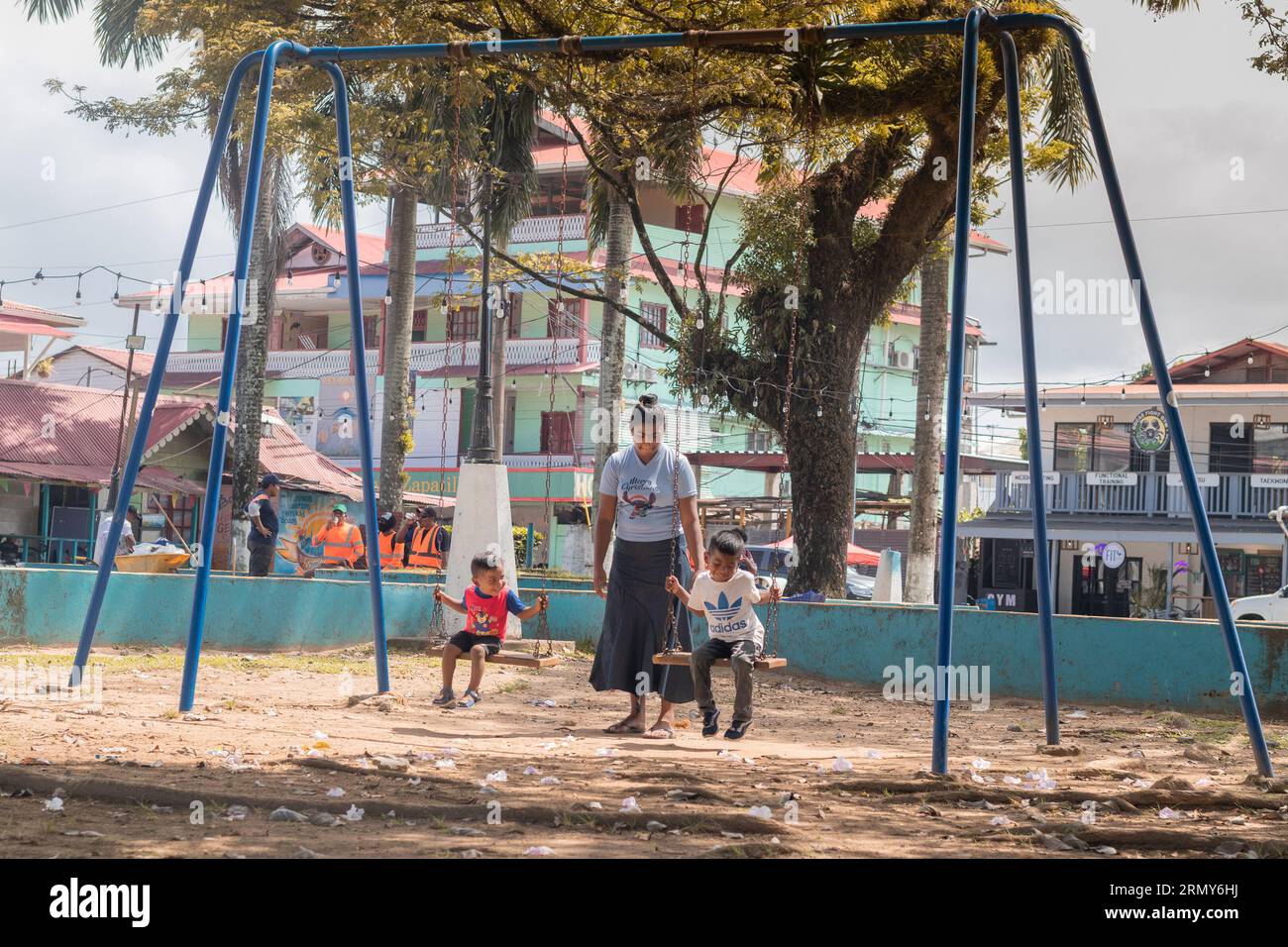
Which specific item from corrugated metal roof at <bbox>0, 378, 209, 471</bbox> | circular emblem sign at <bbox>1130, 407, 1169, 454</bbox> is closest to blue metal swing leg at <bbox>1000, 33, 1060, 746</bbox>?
corrugated metal roof at <bbox>0, 378, 209, 471</bbox>

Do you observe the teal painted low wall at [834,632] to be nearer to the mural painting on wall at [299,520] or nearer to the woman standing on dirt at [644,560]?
the woman standing on dirt at [644,560]

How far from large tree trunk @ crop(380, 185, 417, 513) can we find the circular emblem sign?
1916 centimetres

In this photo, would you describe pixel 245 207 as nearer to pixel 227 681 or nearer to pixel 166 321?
pixel 166 321

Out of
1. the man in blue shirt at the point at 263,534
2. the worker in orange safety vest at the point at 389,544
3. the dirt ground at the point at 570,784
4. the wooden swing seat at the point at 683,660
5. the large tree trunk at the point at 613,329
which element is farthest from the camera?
the large tree trunk at the point at 613,329

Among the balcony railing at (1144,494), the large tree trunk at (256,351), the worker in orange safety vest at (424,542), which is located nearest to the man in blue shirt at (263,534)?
the worker in orange safety vest at (424,542)

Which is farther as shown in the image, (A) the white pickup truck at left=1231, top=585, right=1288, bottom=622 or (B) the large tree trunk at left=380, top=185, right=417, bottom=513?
(A) the white pickup truck at left=1231, top=585, right=1288, bottom=622

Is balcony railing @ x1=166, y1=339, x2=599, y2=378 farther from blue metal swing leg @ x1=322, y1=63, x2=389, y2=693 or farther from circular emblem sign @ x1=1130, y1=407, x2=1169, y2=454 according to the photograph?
blue metal swing leg @ x1=322, y1=63, x2=389, y2=693

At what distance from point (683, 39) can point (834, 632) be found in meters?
6.26

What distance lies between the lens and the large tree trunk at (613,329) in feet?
67.8

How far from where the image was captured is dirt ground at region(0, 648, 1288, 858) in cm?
506

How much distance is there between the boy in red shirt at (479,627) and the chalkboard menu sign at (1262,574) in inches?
1126

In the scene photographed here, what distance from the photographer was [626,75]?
12.7 meters

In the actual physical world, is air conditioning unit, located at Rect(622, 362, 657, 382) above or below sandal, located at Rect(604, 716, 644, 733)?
above
